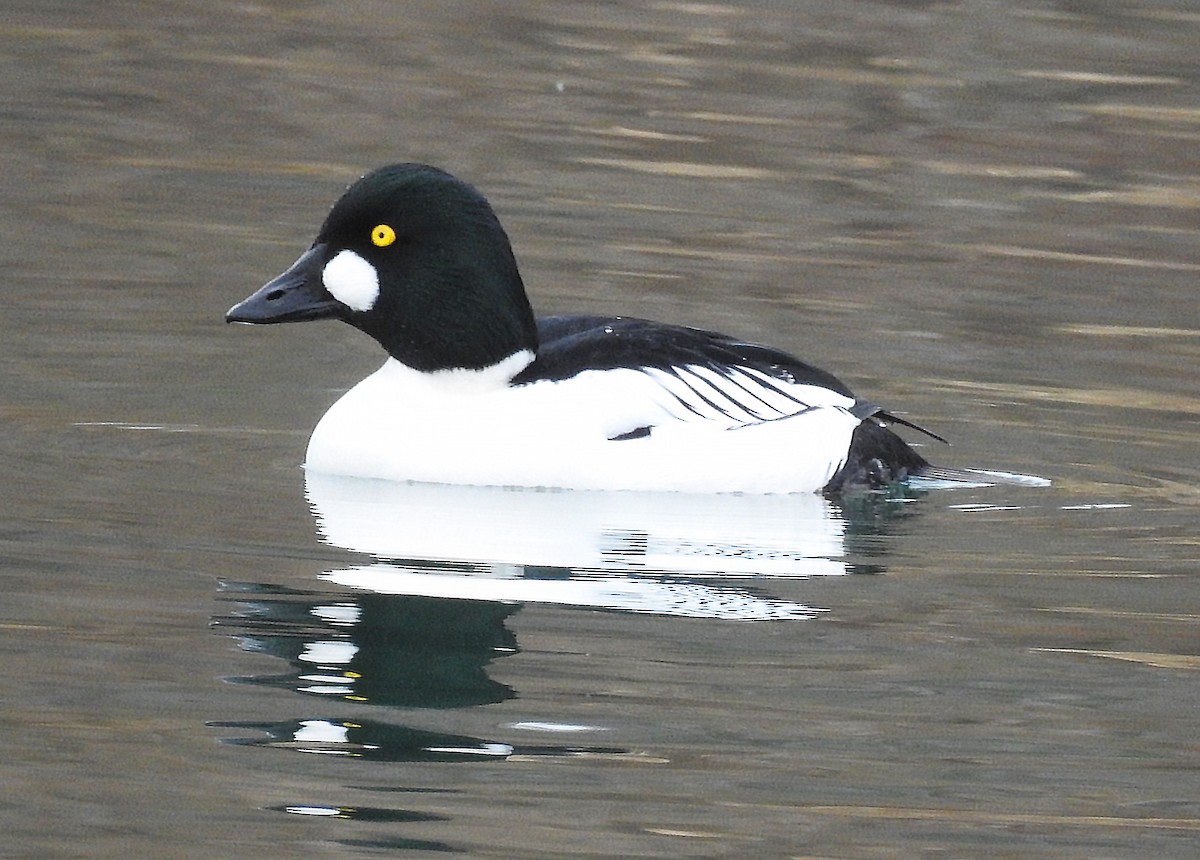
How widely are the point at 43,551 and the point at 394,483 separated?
4.79 feet

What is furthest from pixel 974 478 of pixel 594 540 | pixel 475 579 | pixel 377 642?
pixel 377 642

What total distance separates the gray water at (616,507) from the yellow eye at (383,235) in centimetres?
85

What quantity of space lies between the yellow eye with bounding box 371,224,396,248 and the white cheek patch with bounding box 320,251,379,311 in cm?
8

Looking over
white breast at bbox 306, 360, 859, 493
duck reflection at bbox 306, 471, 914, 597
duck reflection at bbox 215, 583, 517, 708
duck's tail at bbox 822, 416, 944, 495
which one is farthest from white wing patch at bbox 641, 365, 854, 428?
duck reflection at bbox 215, 583, 517, 708

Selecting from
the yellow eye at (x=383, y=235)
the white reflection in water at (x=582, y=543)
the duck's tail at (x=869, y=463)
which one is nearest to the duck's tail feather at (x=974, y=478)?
the duck's tail at (x=869, y=463)

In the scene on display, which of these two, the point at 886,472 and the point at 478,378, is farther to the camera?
the point at 886,472

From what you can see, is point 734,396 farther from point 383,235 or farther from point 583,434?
point 383,235

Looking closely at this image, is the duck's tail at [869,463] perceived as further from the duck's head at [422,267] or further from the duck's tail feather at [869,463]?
the duck's head at [422,267]

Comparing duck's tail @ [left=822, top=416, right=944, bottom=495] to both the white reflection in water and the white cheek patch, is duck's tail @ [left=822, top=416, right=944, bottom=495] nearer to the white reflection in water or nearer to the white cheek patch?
the white reflection in water

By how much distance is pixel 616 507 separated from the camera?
25.6 ft

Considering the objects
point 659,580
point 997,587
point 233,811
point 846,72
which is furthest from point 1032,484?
point 846,72

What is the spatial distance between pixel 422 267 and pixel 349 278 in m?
0.25

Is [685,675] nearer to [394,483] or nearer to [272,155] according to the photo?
[394,483]

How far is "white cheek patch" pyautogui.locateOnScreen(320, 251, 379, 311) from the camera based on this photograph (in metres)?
8.00
